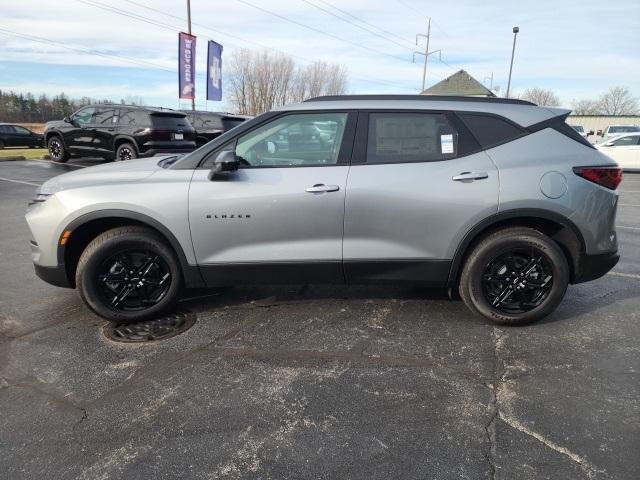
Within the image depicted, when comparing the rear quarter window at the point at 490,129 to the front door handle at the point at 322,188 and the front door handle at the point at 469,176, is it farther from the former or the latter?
the front door handle at the point at 322,188

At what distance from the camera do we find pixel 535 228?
3703 millimetres

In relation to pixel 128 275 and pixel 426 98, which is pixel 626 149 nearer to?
pixel 426 98

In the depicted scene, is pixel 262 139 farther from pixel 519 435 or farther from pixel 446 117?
pixel 519 435

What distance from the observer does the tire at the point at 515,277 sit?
3.55 meters

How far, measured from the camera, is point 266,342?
3.42 meters

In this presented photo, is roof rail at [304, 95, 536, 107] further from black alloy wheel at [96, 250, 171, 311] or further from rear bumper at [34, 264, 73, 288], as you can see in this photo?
rear bumper at [34, 264, 73, 288]

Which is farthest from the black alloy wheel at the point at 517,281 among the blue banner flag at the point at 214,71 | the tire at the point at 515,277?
the blue banner flag at the point at 214,71

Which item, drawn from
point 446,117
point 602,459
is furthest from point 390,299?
point 602,459

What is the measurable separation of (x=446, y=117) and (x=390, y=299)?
5.48 feet

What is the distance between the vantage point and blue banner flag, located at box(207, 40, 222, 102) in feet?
84.4

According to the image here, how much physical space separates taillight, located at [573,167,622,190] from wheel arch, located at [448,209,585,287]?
1.17 feet

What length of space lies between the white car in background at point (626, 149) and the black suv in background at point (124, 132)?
52.1 ft

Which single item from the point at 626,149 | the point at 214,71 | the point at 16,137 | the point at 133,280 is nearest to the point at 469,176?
the point at 133,280

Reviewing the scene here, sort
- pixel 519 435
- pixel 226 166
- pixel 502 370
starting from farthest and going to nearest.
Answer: pixel 226 166, pixel 502 370, pixel 519 435
